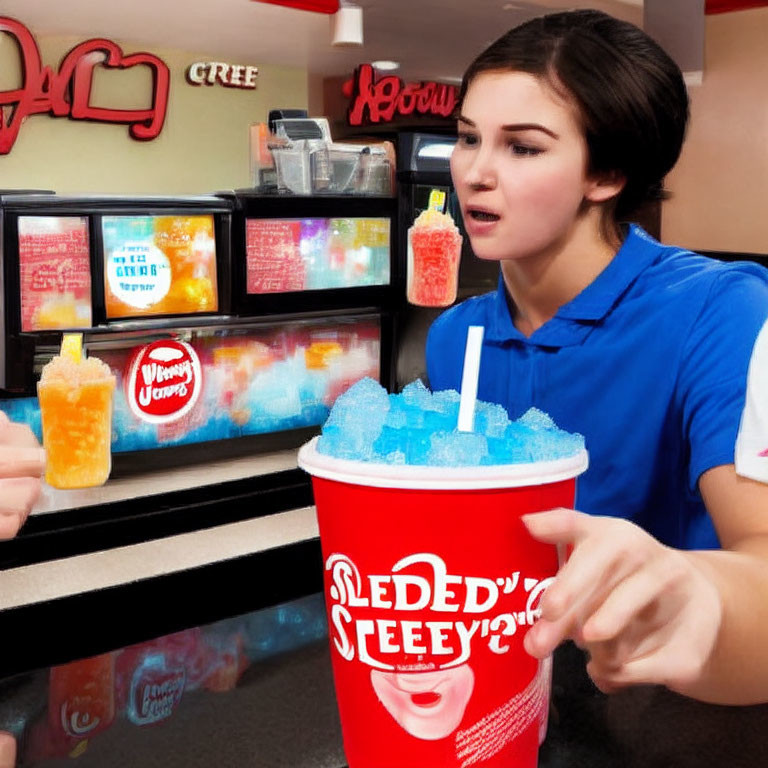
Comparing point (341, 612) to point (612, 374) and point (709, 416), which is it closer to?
point (709, 416)

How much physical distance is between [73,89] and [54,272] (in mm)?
3960

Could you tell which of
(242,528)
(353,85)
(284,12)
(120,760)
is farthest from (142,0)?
(120,760)

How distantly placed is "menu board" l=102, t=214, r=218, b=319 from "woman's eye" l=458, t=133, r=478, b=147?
291cm

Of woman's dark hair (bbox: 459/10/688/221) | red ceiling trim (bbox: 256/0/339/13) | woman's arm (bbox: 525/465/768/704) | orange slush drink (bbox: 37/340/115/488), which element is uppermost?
red ceiling trim (bbox: 256/0/339/13)

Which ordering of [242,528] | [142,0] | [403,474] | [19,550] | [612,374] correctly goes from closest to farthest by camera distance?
1. [403,474]
2. [612,374]
3. [19,550]
4. [242,528]
5. [142,0]

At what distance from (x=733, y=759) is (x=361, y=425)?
43 cm

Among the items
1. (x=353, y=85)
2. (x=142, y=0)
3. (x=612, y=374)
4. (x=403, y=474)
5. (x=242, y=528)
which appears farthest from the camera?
(x=353, y=85)

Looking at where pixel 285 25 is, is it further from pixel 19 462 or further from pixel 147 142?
pixel 19 462

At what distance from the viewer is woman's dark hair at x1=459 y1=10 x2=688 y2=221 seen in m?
1.13

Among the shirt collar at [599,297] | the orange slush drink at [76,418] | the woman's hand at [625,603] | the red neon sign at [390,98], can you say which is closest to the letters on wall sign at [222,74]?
the red neon sign at [390,98]

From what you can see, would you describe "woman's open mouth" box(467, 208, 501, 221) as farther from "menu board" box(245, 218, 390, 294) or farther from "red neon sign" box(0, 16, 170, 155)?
"red neon sign" box(0, 16, 170, 155)

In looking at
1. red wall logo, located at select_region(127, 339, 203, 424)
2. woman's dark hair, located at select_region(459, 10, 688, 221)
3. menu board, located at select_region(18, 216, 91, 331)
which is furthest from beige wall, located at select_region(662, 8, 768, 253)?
woman's dark hair, located at select_region(459, 10, 688, 221)

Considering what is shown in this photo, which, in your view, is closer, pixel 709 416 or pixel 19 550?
pixel 709 416

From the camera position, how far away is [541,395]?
4.00 feet
